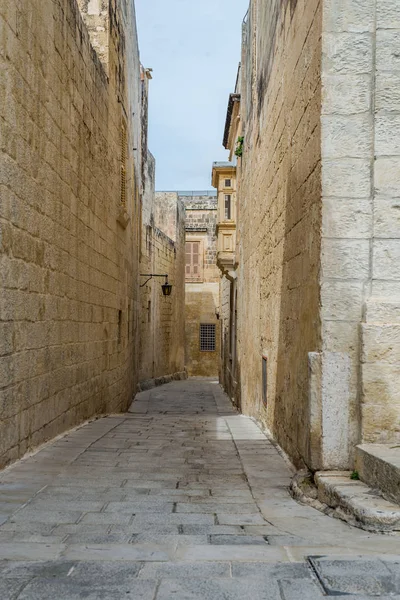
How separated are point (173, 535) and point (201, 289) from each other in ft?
91.6

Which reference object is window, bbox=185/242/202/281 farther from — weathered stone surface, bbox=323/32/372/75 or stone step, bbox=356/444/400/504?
stone step, bbox=356/444/400/504

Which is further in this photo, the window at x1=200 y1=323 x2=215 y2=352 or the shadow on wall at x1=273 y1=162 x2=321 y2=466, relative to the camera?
the window at x1=200 y1=323 x2=215 y2=352

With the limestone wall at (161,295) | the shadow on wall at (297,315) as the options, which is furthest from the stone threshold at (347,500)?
the limestone wall at (161,295)

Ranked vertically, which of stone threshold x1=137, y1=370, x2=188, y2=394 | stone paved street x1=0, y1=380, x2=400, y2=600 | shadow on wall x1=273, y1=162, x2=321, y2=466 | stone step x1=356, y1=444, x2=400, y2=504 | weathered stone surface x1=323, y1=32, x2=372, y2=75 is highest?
weathered stone surface x1=323, y1=32, x2=372, y2=75

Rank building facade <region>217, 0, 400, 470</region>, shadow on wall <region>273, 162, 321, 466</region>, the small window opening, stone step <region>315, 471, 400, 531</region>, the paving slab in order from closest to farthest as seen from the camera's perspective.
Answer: the paving slab < stone step <region>315, 471, 400, 531</region> < building facade <region>217, 0, 400, 470</region> < shadow on wall <region>273, 162, 321, 466</region> < the small window opening

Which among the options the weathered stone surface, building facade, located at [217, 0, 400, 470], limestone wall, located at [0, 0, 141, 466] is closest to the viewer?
building facade, located at [217, 0, 400, 470]

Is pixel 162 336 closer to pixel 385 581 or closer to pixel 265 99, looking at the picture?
pixel 265 99

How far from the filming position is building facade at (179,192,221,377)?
30.0 metres

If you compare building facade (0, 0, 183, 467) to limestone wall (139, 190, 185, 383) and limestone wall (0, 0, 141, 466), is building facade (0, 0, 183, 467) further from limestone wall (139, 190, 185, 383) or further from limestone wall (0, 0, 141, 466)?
limestone wall (139, 190, 185, 383)

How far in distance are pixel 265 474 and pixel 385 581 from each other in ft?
7.39

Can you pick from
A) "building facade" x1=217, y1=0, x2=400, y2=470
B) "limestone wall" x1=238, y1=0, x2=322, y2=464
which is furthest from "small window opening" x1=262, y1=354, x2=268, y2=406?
"building facade" x1=217, y1=0, x2=400, y2=470

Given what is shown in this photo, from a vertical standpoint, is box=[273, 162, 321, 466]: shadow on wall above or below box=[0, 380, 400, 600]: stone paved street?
above

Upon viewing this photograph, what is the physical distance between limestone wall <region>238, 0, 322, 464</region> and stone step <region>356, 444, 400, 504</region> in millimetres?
539

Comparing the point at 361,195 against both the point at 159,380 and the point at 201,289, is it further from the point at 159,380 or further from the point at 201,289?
the point at 201,289
